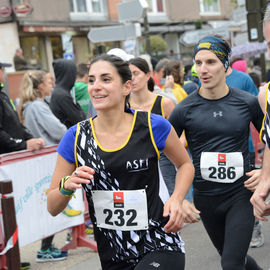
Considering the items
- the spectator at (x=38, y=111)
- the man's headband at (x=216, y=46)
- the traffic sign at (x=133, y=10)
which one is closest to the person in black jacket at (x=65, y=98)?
the spectator at (x=38, y=111)

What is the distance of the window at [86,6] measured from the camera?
26.5 meters

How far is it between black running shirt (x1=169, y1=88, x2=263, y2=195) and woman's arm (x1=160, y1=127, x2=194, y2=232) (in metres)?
0.96

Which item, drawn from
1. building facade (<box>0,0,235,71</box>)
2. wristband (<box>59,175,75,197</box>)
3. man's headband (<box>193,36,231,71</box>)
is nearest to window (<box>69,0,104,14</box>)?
building facade (<box>0,0,235,71</box>)

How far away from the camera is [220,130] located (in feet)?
13.8

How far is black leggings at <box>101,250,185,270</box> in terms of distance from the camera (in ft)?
9.80

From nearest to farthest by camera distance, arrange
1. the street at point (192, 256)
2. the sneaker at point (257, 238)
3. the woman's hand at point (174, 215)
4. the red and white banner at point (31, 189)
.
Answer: the woman's hand at point (174, 215)
the red and white banner at point (31, 189)
the street at point (192, 256)
the sneaker at point (257, 238)

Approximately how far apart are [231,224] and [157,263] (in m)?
1.02

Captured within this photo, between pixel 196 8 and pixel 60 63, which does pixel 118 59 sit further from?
pixel 196 8

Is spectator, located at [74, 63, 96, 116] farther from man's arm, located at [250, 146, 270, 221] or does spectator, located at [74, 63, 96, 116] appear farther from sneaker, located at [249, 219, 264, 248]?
man's arm, located at [250, 146, 270, 221]

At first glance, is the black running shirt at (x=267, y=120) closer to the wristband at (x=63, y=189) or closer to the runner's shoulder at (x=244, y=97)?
the wristband at (x=63, y=189)

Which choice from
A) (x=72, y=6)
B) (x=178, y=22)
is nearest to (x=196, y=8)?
(x=178, y=22)

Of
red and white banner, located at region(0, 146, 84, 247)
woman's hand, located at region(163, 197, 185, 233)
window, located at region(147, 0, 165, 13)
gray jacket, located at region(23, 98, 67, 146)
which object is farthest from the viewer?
window, located at region(147, 0, 165, 13)

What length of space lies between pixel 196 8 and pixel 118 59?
108ft

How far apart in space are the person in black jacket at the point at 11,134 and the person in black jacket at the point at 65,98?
105 cm
